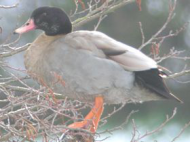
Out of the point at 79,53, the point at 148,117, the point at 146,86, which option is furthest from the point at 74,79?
the point at 148,117

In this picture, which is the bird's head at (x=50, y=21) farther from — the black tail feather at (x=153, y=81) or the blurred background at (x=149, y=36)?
the blurred background at (x=149, y=36)

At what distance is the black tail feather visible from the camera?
4.68 meters

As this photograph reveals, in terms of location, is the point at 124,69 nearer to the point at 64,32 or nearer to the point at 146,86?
the point at 146,86

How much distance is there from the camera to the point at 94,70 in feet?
15.0

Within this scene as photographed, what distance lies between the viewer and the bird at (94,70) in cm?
456

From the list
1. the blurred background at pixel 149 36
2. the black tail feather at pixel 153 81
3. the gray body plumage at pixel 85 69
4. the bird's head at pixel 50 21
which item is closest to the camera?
the gray body plumage at pixel 85 69

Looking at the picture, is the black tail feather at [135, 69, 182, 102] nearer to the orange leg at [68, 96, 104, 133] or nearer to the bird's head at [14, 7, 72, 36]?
the orange leg at [68, 96, 104, 133]

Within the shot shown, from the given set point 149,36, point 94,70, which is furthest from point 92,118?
point 149,36

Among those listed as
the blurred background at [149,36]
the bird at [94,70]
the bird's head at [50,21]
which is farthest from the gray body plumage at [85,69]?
the blurred background at [149,36]

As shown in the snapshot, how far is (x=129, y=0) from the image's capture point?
16.0 ft

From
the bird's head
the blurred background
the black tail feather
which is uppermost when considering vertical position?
the bird's head

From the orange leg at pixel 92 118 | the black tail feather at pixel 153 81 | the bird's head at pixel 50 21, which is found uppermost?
the bird's head at pixel 50 21

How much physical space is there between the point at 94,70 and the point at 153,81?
15.2 inches

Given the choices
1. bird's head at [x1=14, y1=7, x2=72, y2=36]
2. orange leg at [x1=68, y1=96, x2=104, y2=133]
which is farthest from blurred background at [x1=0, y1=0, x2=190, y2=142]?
orange leg at [x1=68, y1=96, x2=104, y2=133]
